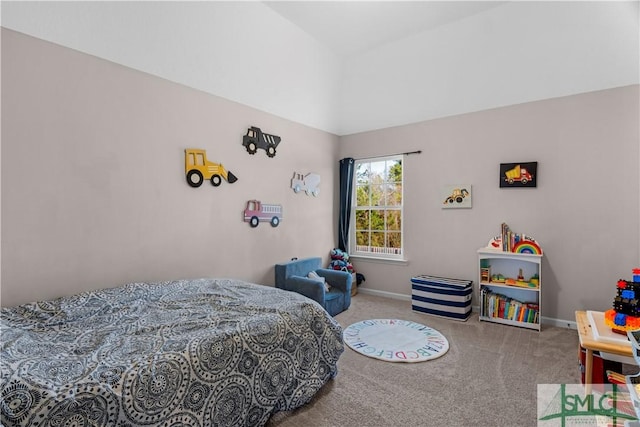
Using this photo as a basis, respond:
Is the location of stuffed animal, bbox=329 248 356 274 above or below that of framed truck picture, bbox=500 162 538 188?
below

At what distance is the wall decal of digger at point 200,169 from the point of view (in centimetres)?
287

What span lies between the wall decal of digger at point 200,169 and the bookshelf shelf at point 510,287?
290 cm

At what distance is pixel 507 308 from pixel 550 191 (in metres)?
1.32

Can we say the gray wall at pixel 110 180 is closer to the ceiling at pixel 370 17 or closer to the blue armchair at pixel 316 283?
the blue armchair at pixel 316 283

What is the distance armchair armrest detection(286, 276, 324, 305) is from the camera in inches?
128

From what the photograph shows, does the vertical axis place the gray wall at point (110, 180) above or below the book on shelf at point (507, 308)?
above

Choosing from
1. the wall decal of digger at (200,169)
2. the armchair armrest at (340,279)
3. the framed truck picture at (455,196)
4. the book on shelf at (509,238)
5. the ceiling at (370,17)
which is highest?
the ceiling at (370,17)

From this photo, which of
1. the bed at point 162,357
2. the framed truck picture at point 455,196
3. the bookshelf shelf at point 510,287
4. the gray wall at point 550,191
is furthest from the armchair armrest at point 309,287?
the framed truck picture at point 455,196

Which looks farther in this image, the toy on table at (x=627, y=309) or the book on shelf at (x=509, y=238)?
the book on shelf at (x=509, y=238)

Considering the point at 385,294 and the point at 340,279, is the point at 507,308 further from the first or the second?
the point at 340,279

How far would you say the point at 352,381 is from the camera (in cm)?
220

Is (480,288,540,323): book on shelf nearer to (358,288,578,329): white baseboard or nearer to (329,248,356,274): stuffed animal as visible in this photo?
(358,288,578,329): white baseboard

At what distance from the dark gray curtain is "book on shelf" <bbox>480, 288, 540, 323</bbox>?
6.52 feet

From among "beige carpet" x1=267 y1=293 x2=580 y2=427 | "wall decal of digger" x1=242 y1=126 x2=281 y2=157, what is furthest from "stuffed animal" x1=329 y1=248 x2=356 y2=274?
"wall decal of digger" x1=242 y1=126 x2=281 y2=157
